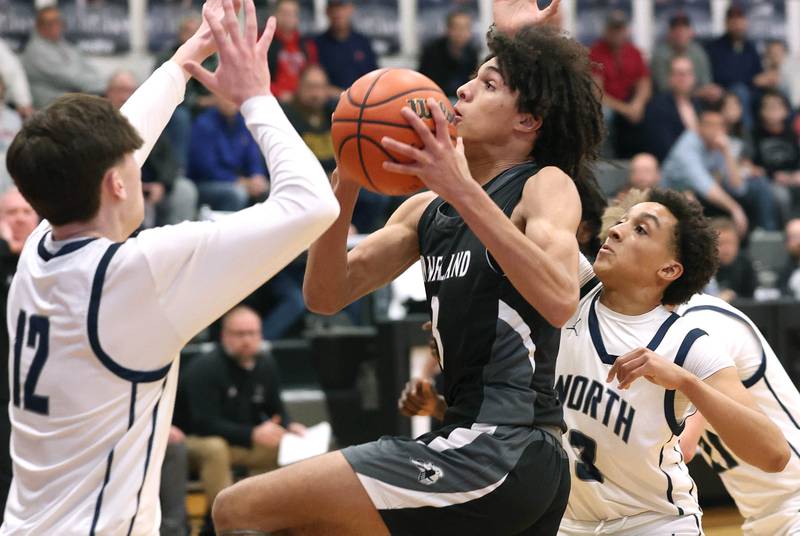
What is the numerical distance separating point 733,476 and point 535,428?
155 centimetres

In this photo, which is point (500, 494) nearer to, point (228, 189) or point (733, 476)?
point (733, 476)

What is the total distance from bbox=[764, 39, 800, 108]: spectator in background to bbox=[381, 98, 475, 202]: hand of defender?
1102 centimetres

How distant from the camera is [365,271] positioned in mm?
3773

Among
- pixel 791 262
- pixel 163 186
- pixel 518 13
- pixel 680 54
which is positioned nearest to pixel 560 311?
pixel 518 13

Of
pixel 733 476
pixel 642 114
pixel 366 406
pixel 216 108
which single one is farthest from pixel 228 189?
pixel 733 476

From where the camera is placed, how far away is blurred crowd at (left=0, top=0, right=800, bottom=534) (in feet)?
24.7

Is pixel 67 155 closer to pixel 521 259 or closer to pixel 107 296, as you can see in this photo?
pixel 107 296

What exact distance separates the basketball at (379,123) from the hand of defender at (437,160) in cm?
7

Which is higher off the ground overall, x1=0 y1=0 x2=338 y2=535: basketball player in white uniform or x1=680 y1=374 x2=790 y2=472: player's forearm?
x1=0 y1=0 x2=338 y2=535: basketball player in white uniform

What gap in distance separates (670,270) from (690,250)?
0.11m

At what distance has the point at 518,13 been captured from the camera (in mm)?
4090

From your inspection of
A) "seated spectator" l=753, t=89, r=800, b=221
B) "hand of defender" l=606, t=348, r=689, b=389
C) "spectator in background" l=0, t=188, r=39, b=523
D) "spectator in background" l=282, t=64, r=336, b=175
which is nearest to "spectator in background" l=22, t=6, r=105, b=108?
"spectator in background" l=282, t=64, r=336, b=175

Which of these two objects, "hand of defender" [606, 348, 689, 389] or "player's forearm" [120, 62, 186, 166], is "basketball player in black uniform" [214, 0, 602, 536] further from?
"player's forearm" [120, 62, 186, 166]

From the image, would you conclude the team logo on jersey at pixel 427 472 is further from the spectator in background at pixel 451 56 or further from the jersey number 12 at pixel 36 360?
the spectator in background at pixel 451 56
